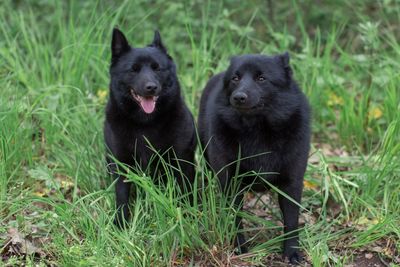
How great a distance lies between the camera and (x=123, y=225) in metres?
4.17

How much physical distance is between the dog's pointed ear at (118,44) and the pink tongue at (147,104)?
1.21ft

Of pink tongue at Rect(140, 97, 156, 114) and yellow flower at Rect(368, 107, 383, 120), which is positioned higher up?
pink tongue at Rect(140, 97, 156, 114)

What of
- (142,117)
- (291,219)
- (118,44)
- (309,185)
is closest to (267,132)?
(291,219)

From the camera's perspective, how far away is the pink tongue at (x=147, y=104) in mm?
4105

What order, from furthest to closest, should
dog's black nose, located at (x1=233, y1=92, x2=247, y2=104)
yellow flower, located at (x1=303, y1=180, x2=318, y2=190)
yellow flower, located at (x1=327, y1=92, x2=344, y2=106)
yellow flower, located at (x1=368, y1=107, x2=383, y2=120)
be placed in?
yellow flower, located at (x1=327, y1=92, x2=344, y2=106), yellow flower, located at (x1=368, y1=107, x2=383, y2=120), yellow flower, located at (x1=303, y1=180, x2=318, y2=190), dog's black nose, located at (x1=233, y1=92, x2=247, y2=104)

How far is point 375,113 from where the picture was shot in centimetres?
546

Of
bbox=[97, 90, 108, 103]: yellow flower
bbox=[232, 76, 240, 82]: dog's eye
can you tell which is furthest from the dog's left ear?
bbox=[97, 90, 108, 103]: yellow flower

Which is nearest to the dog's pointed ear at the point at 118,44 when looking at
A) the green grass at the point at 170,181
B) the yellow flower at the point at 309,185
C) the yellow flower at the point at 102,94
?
the green grass at the point at 170,181

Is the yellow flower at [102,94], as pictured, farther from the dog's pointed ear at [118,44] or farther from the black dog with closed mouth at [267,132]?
the black dog with closed mouth at [267,132]

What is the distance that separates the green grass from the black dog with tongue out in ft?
0.59

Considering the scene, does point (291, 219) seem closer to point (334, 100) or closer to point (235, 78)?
point (235, 78)

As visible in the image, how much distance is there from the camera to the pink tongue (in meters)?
4.11

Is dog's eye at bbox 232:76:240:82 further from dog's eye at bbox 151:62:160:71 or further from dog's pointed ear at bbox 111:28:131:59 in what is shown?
dog's pointed ear at bbox 111:28:131:59

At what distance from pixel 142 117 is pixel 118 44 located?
0.50 m
